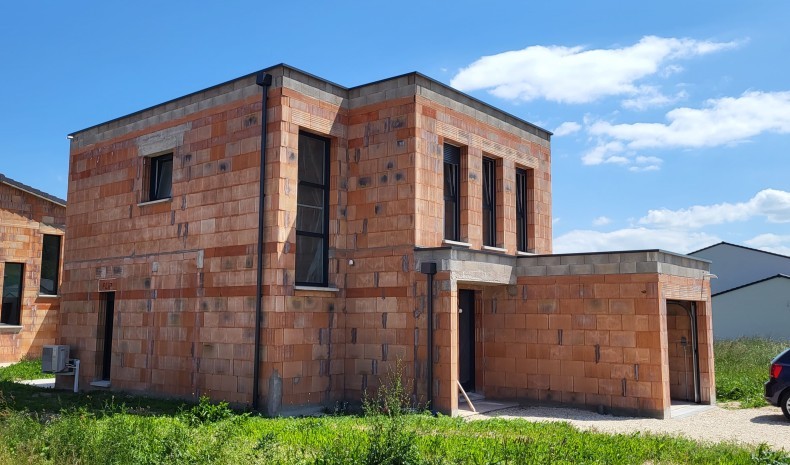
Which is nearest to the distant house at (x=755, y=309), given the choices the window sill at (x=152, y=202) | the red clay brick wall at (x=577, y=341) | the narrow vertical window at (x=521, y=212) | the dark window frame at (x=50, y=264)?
the narrow vertical window at (x=521, y=212)

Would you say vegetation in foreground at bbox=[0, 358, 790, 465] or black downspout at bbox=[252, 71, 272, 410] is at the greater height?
black downspout at bbox=[252, 71, 272, 410]

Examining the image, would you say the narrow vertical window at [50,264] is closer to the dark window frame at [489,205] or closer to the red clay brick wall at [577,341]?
the dark window frame at [489,205]

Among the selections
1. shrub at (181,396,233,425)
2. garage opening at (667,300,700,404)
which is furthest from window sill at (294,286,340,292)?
garage opening at (667,300,700,404)

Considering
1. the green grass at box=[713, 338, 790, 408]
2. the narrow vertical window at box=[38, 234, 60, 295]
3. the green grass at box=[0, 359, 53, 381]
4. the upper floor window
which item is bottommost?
the green grass at box=[0, 359, 53, 381]

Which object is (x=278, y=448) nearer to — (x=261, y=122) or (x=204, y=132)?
(x=261, y=122)

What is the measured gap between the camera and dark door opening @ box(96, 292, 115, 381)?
16781mm

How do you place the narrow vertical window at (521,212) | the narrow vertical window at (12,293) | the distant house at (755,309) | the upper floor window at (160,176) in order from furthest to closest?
the distant house at (755,309) < the narrow vertical window at (12,293) < the narrow vertical window at (521,212) < the upper floor window at (160,176)

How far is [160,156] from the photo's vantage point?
16281 mm

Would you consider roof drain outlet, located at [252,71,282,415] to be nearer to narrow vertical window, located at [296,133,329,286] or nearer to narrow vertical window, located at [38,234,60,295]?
narrow vertical window, located at [296,133,329,286]

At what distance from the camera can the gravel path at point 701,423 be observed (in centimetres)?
1107

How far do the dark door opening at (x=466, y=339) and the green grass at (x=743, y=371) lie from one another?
582 centimetres

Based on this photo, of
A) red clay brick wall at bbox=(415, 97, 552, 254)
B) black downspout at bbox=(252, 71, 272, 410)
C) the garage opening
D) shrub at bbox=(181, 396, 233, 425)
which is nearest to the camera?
shrub at bbox=(181, 396, 233, 425)

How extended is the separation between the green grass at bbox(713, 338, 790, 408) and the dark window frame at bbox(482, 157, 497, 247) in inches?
253

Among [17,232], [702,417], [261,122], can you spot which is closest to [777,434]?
[702,417]
